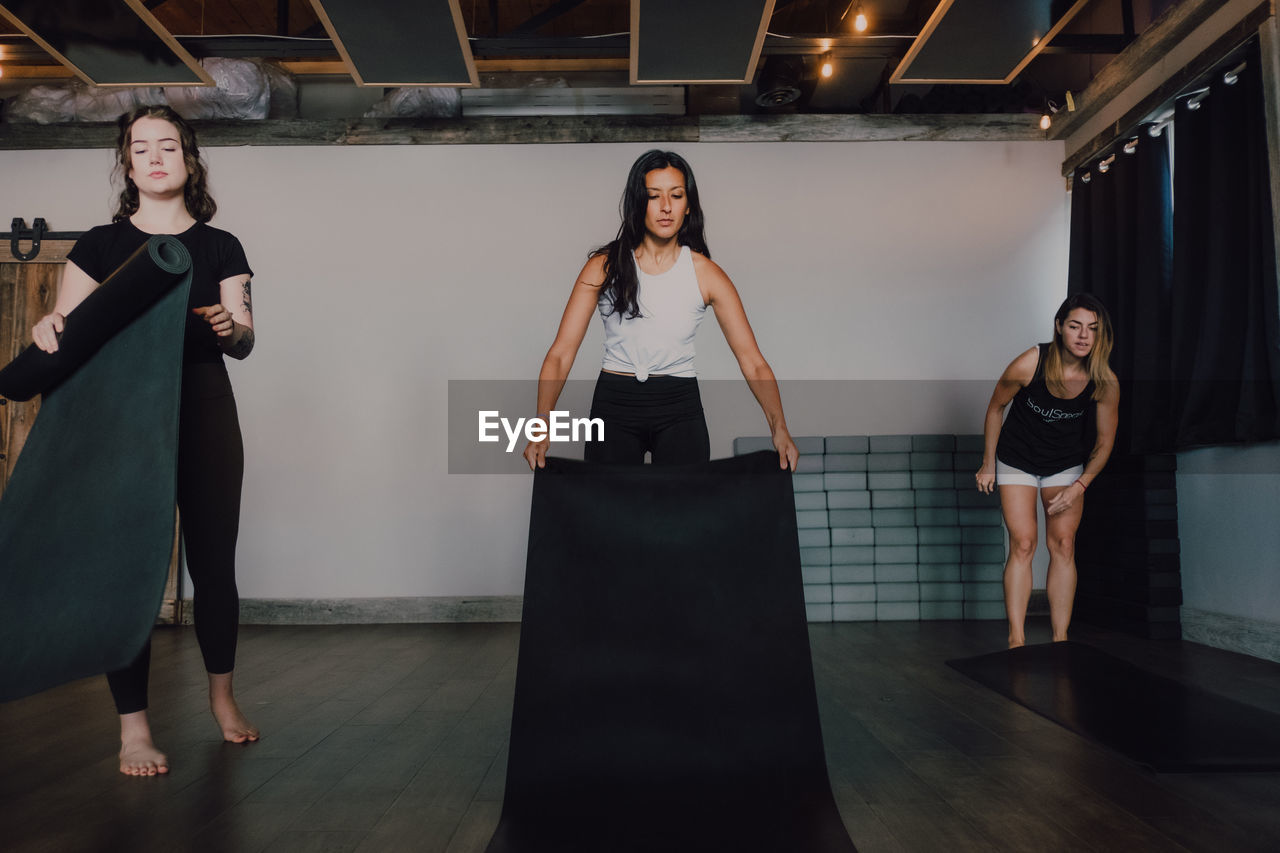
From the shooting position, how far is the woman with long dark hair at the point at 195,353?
5.97ft

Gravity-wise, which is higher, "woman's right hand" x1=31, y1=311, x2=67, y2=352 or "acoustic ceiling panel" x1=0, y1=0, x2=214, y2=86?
"acoustic ceiling panel" x1=0, y1=0, x2=214, y2=86

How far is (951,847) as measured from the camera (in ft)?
4.59

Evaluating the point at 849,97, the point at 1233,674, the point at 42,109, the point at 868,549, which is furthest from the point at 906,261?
the point at 42,109

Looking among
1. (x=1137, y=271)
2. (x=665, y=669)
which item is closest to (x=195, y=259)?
(x=665, y=669)

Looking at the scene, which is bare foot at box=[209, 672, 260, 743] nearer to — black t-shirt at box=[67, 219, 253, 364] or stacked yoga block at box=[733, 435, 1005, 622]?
black t-shirt at box=[67, 219, 253, 364]

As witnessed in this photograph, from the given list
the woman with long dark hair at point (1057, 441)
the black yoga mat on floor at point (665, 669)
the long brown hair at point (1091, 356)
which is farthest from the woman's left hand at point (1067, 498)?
the black yoga mat on floor at point (665, 669)

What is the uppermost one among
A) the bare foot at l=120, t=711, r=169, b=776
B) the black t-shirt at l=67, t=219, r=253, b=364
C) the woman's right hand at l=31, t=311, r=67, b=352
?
the black t-shirt at l=67, t=219, r=253, b=364

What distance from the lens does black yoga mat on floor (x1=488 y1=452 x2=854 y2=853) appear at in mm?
1431

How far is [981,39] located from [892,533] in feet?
7.21

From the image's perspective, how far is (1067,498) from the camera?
306 cm

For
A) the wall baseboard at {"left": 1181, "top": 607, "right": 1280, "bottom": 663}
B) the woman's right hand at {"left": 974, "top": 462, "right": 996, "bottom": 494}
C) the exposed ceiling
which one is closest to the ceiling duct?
the exposed ceiling

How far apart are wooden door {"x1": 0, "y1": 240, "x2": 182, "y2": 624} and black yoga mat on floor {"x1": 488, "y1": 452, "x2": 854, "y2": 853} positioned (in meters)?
3.33

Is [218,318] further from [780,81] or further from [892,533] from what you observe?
[780,81]

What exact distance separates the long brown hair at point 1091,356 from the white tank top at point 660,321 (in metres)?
1.77
